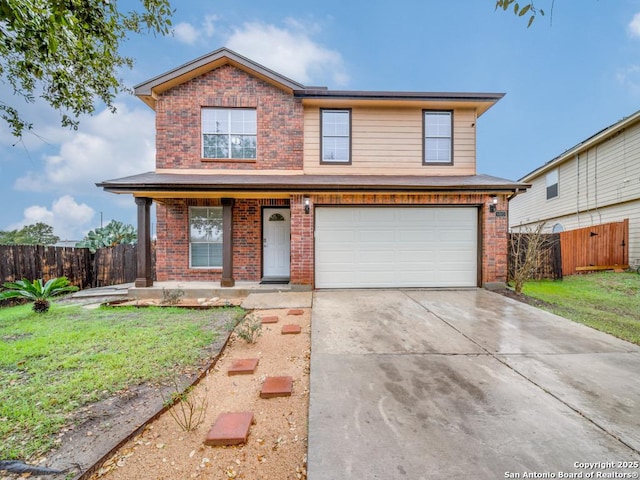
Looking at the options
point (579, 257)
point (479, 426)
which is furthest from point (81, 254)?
point (579, 257)

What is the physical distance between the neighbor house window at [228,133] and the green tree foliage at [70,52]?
454 cm

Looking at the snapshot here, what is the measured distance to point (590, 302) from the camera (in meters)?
7.09

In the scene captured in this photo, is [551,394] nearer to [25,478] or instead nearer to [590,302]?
[25,478]

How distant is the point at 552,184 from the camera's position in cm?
1545

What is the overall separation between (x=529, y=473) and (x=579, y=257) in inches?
457

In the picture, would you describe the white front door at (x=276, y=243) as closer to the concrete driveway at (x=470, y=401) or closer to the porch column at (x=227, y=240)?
the porch column at (x=227, y=240)

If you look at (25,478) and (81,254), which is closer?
(25,478)

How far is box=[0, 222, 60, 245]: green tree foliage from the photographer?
76.1 feet

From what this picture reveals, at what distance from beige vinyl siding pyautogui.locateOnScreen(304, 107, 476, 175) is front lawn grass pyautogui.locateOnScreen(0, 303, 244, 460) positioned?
604cm

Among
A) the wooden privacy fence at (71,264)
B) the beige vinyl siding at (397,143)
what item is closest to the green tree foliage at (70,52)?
the wooden privacy fence at (71,264)

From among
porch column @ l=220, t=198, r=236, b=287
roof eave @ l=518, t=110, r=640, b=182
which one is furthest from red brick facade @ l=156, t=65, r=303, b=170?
roof eave @ l=518, t=110, r=640, b=182

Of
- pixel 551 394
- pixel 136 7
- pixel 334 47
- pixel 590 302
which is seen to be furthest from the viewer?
pixel 334 47

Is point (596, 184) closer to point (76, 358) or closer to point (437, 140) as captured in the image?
point (437, 140)

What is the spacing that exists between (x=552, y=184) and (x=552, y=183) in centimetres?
5
